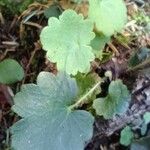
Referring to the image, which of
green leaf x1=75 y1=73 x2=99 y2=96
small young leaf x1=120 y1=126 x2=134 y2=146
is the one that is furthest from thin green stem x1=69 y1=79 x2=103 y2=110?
small young leaf x1=120 y1=126 x2=134 y2=146

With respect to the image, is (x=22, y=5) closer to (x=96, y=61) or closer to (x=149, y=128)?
(x=96, y=61)

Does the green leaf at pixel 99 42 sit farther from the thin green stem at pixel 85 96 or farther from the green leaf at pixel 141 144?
Answer: the green leaf at pixel 141 144

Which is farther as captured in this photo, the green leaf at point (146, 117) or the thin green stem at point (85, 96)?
the green leaf at point (146, 117)

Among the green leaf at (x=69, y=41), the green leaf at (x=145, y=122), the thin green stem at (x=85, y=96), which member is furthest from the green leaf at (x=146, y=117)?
the green leaf at (x=69, y=41)

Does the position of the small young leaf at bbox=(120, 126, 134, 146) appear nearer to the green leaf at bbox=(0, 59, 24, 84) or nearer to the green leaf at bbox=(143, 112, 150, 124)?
the green leaf at bbox=(143, 112, 150, 124)

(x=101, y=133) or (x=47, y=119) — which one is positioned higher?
(x=47, y=119)

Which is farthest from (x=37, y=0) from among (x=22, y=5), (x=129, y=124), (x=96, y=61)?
(x=129, y=124)
